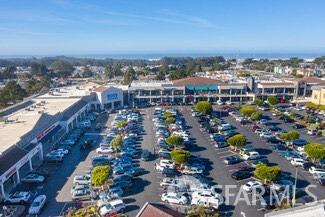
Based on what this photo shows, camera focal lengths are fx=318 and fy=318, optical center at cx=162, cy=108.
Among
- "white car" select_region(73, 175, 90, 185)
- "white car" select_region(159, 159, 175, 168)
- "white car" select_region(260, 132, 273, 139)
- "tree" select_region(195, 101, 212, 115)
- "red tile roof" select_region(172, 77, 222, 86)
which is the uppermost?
"red tile roof" select_region(172, 77, 222, 86)

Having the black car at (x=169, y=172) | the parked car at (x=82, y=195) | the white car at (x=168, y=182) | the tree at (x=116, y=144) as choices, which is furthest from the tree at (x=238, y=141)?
the parked car at (x=82, y=195)

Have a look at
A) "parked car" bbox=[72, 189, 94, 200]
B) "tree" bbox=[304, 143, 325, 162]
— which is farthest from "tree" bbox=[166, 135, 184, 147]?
"tree" bbox=[304, 143, 325, 162]

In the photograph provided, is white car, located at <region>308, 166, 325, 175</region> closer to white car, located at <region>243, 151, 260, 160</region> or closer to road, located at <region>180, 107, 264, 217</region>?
white car, located at <region>243, 151, 260, 160</region>

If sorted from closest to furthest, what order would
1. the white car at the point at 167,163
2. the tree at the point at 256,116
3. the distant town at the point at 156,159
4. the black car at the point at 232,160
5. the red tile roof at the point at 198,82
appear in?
the distant town at the point at 156,159
the white car at the point at 167,163
the black car at the point at 232,160
the tree at the point at 256,116
the red tile roof at the point at 198,82

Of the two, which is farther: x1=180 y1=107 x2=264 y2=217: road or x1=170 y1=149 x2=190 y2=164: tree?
x1=170 y1=149 x2=190 y2=164: tree

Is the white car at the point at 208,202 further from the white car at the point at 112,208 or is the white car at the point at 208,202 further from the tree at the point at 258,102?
the tree at the point at 258,102
